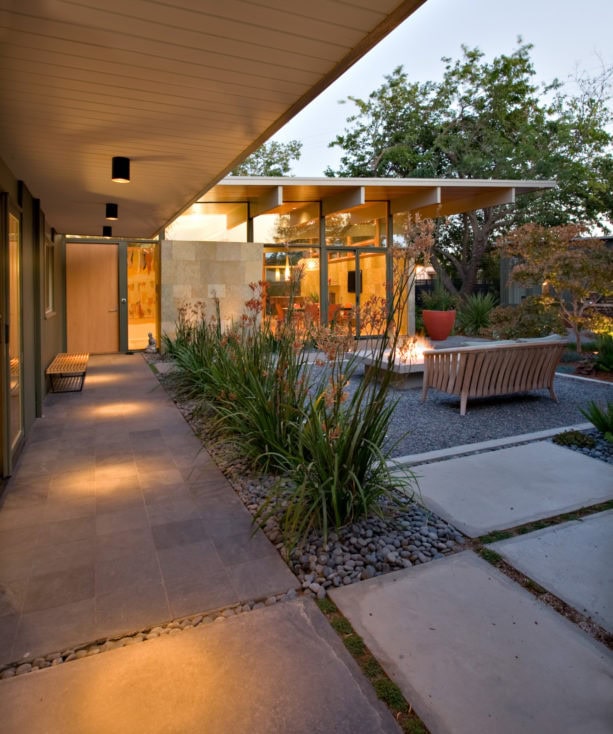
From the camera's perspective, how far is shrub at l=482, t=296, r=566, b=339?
11078 mm

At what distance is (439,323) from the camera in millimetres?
13438

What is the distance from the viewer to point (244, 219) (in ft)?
39.9

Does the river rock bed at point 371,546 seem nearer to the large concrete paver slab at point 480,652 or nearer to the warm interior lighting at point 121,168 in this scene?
the large concrete paver slab at point 480,652

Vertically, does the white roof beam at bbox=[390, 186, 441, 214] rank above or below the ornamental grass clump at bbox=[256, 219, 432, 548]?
above

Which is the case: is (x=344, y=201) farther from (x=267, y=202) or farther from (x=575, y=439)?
(x=575, y=439)

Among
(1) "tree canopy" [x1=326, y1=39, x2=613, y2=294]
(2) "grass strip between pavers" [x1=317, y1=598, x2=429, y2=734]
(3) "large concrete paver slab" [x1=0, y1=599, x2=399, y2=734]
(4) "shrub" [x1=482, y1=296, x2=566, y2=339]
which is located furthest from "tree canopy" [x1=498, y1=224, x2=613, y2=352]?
(3) "large concrete paver slab" [x1=0, y1=599, x2=399, y2=734]

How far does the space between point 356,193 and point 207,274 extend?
11.3 feet

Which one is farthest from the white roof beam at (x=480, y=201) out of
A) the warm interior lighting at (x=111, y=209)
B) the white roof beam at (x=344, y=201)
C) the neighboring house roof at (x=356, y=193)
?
the warm interior lighting at (x=111, y=209)

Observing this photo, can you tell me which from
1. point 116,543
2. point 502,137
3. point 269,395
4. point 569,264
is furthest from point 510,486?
point 502,137

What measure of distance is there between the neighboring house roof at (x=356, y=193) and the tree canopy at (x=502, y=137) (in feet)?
16.4

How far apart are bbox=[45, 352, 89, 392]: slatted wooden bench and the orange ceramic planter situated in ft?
27.1

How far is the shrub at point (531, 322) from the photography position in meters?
11.1

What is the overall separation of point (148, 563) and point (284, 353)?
5.64 ft

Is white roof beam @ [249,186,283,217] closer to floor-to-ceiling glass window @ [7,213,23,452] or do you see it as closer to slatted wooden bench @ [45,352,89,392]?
slatted wooden bench @ [45,352,89,392]
